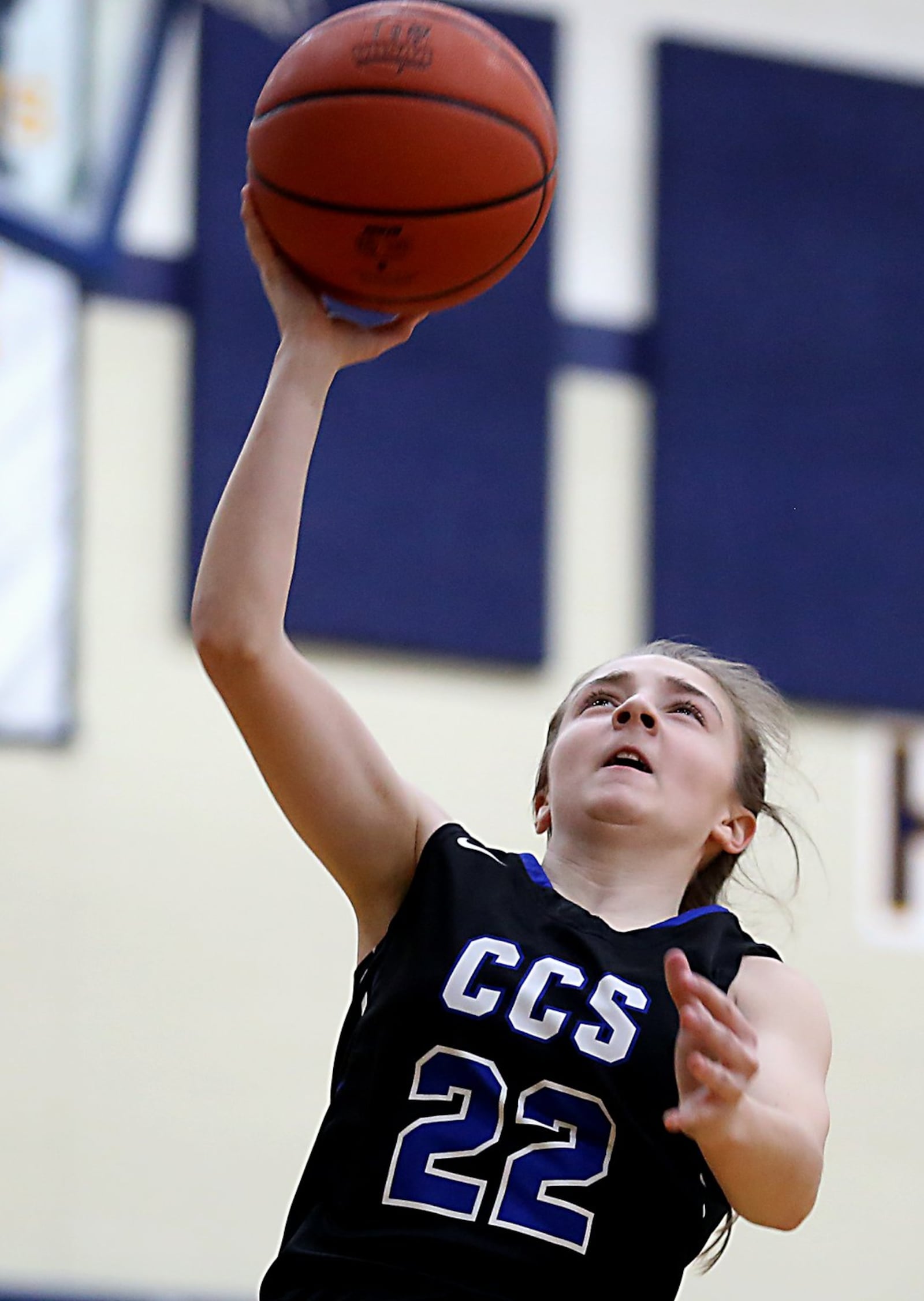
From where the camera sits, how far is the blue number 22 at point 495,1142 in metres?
2.03

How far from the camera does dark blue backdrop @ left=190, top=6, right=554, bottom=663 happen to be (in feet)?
21.6

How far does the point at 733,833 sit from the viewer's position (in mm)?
2457

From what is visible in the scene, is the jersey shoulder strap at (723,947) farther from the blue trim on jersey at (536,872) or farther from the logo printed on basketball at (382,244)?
the logo printed on basketball at (382,244)

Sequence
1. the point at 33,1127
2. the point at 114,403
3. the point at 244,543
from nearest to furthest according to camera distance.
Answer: the point at 244,543, the point at 33,1127, the point at 114,403

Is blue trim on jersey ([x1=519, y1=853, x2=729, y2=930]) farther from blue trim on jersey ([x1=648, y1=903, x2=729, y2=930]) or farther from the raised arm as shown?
the raised arm

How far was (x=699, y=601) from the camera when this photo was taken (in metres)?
7.02

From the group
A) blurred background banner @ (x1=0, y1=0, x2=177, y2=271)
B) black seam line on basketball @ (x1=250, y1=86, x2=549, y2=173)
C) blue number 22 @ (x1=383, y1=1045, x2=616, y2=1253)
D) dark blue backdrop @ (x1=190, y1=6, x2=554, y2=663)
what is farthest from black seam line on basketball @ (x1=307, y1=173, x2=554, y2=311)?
dark blue backdrop @ (x1=190, y1=6, x2=554, y2=663)

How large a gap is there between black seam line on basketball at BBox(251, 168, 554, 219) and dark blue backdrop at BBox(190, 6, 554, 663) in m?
4.09

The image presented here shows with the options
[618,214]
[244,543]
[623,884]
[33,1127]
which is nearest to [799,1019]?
[623,884]

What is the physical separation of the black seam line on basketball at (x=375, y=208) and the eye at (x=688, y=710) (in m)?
0.61

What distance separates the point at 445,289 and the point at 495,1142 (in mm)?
956

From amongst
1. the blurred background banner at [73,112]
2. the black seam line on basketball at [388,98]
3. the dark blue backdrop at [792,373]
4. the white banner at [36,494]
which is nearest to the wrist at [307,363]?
the black seam line on basketball at [388,98]

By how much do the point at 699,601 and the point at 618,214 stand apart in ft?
4.58

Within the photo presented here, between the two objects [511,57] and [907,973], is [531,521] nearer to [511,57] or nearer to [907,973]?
[907,973]
